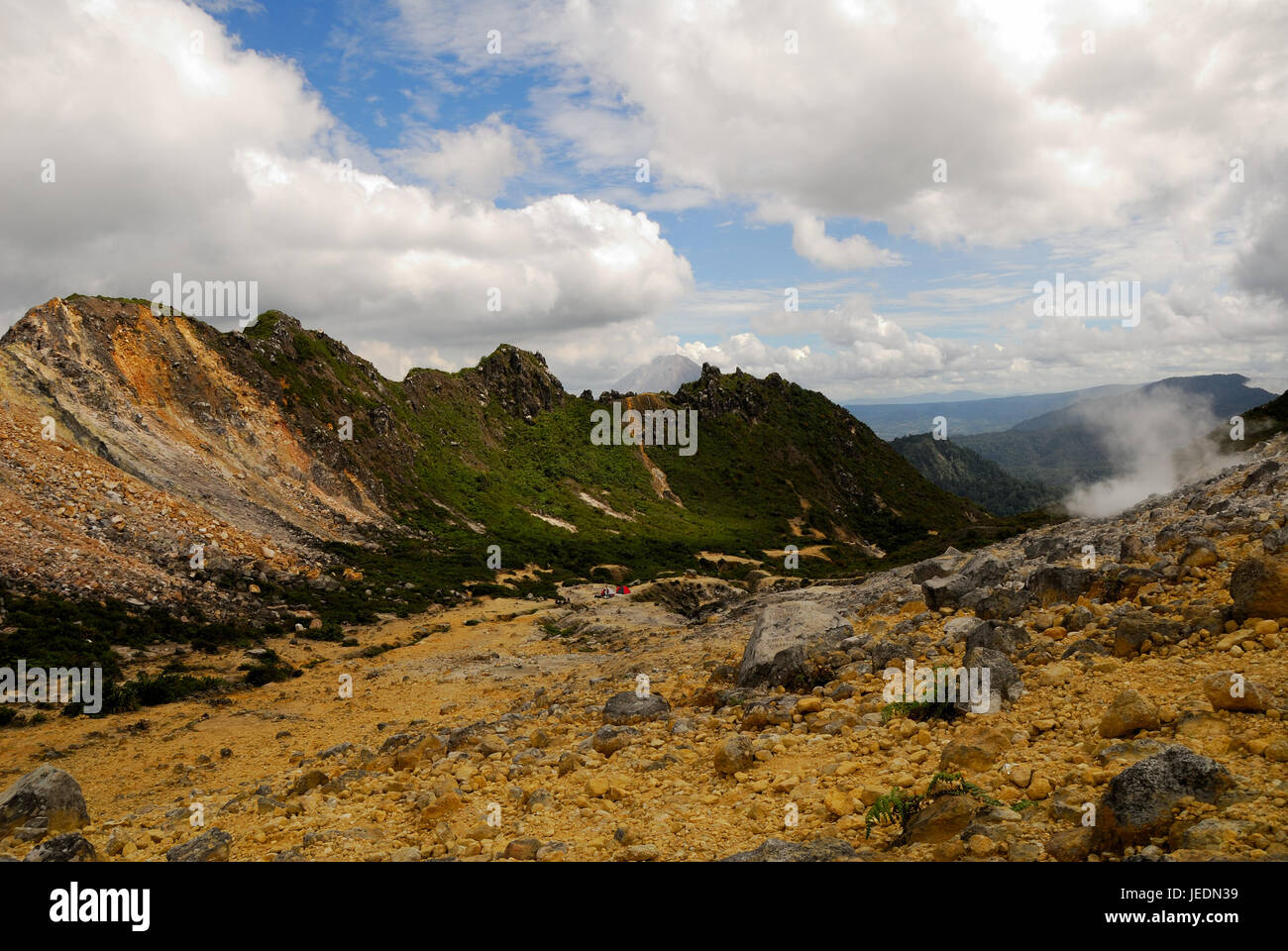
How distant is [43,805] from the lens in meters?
9.52

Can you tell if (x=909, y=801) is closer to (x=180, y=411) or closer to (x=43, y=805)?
(x=43, y=805)

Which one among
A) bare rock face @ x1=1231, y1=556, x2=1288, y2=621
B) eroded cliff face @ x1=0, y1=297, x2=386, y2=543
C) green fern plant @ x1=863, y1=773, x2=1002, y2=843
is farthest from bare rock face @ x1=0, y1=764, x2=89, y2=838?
eroded cliff face @ x1=0, y1=297, x2=386, y2=543

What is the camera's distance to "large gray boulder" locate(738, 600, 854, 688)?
1186 cm

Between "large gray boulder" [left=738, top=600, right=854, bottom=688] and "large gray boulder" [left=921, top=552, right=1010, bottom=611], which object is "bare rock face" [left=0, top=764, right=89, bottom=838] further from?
"large gray boulder" [left=921, top=552, right=1010, bottom=611]

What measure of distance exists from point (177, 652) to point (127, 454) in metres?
21.1

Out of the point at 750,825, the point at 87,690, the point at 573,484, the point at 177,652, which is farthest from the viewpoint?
the point at 573,484

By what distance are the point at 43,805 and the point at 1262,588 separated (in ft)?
56.7

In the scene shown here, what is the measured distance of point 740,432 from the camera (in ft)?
414

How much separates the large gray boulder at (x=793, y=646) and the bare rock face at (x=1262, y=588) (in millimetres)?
5723

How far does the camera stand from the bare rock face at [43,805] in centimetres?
920

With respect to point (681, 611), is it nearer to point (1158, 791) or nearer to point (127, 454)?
point (1158, 791)

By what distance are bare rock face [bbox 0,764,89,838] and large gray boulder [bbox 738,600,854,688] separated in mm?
11137
